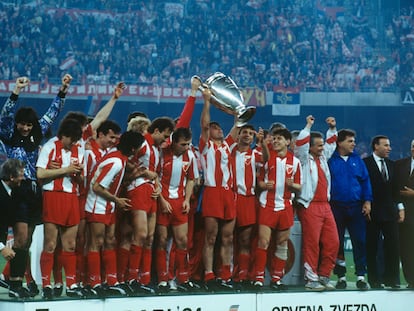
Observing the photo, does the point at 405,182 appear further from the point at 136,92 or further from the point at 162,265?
the point at 136,92

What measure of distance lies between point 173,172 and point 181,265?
2.83 ft

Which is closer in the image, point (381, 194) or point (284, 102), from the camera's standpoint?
point (381, 194)

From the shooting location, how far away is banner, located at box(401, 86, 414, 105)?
27906 mm

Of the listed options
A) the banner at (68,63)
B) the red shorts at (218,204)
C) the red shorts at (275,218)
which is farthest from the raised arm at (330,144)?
the banner at (68,63)

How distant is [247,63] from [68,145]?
74.7ft

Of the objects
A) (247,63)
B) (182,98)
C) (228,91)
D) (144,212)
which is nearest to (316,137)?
(228,91)

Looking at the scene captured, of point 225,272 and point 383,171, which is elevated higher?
point 383,171

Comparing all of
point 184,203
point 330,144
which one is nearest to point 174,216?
point 184,203

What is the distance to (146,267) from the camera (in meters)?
8.03

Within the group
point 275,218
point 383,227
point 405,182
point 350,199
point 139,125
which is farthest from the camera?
point 405,182

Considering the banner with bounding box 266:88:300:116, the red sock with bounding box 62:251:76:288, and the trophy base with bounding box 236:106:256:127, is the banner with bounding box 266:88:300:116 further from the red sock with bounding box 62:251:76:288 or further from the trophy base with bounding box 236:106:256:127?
the red sock with bounding box 62:251:76:288

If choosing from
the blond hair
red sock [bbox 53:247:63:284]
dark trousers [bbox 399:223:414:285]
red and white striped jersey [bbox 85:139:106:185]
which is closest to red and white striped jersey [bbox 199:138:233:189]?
the blond hair

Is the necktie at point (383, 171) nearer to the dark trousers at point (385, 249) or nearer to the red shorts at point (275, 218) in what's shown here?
the dark trousers at point (385, 249)

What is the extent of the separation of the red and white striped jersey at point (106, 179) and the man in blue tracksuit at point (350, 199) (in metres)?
2.64
